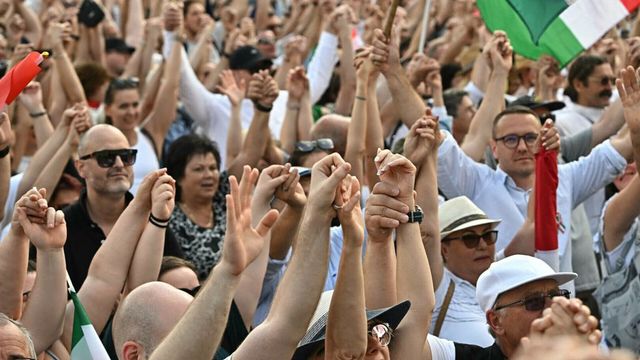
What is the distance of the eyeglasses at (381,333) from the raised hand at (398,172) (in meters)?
0.42

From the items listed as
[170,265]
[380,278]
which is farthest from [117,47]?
[380,278]

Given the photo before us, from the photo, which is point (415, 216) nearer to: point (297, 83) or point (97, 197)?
point (97, 197)

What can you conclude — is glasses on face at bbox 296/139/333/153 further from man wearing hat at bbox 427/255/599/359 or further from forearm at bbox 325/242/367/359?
forearm at bbox 325/242/367/359

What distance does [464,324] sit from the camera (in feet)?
18.0

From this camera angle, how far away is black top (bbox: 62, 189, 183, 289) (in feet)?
19.5

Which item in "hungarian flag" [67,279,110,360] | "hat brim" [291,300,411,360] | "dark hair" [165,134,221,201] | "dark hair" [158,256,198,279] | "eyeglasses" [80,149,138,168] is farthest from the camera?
"dark hair" [165,134,221,201]

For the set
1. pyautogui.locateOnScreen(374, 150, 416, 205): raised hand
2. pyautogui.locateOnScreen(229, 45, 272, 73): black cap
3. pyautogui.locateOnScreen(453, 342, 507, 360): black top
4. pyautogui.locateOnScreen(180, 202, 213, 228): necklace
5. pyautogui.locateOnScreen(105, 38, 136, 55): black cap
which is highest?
pyautogui.locateOnScreen(374, 150, 416, 205): raised hand

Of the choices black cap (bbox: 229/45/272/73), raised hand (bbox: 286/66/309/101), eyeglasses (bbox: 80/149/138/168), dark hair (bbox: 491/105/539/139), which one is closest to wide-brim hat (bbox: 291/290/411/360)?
eyeglasses (bbox: 80/149/138/168)

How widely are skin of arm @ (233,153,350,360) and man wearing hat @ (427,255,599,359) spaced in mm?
924

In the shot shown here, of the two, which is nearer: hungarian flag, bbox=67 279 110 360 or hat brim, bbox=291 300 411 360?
hat brim, bbox=291 300 411 360

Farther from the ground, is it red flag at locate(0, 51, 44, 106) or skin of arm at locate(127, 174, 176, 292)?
red flag at locate(0, 51, 44, 106)

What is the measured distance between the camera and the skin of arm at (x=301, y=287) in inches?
151

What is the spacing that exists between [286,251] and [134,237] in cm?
84

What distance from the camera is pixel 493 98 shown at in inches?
294
